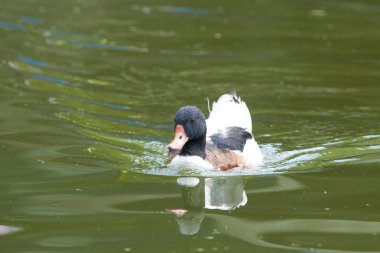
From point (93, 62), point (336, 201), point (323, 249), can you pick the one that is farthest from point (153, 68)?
point (323, 249)

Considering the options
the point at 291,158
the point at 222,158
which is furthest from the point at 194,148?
the point at 291,158

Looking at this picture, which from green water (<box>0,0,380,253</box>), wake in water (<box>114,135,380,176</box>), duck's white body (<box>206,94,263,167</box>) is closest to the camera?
green water (<box>0,0,380,253</box>)

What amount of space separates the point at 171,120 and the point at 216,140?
174 centimetres

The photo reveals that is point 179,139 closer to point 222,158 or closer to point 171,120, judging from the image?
point 222,158

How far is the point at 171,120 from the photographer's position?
12.5m

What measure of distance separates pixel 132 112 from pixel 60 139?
6.22 ft

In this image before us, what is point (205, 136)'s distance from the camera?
33.9ft

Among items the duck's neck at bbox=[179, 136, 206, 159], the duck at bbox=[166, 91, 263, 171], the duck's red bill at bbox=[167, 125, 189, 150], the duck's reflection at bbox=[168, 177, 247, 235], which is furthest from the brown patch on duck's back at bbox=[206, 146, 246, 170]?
the duck's red bill at bbox=[167, 125, 189, 150]

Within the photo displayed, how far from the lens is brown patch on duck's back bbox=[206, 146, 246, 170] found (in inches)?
407

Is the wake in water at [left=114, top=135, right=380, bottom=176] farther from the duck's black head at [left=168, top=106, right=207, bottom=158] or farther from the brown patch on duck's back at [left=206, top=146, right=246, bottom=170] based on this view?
the duck's black head at [left=168, top=106, right=207, bottom=158]

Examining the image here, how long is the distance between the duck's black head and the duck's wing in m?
0.94

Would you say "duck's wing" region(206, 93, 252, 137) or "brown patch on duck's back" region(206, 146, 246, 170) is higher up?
"duck's wing" region(206, 93, 252, 137)

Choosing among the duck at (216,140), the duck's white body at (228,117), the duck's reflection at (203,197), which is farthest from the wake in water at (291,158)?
the duck's white body at (228,117)

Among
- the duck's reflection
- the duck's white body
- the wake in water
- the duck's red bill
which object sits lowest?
the duck's reflection
